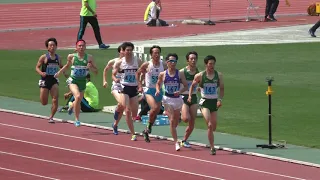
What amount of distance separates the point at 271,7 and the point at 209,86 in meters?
29.8

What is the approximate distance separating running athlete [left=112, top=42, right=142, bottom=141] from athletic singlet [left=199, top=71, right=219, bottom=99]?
2.37m

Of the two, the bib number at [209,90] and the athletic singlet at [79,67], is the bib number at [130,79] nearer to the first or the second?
the athletic singlet at [79,67]

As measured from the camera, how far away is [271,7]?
5144 centimetres

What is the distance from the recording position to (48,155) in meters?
22.1

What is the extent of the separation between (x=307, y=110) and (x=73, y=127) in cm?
577

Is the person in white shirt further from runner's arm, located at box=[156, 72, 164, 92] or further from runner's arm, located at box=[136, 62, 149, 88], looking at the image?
runner's arm, located at box=[156, 72, 164, 92]

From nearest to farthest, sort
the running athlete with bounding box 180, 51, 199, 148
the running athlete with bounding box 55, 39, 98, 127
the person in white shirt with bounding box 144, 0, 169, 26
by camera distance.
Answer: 1. the running athlete with bounding box 180, 51, 199, 148
2. the running athlete with bounding box 55, 39, 98, 127
3. the person in white shirt with bounding box 144, 0, 169, 26

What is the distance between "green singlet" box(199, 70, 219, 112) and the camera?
871 inches

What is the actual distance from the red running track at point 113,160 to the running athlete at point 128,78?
0.76m

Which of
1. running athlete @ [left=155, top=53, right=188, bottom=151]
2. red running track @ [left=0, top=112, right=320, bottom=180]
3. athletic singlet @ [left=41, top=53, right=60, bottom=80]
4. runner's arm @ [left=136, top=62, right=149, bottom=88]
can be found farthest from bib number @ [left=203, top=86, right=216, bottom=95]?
athletic singlet @ [left=41, top=53, right=60, bottom=80]

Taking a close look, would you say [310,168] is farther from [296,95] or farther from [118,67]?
[296,95]

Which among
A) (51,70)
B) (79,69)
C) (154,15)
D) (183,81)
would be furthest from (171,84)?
(154,15)

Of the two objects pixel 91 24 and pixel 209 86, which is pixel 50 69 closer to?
pixel 209 86

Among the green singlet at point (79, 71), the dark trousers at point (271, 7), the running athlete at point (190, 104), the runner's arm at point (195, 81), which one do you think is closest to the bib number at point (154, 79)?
the running athlete at point (190, 104)
